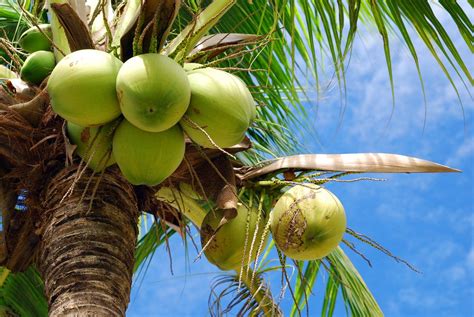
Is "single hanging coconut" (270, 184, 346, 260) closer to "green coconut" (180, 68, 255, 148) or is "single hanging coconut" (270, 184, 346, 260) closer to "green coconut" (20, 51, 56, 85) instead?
"green coconut" (180, 68, 255, 148)

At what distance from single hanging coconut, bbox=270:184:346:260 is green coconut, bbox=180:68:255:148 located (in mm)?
331

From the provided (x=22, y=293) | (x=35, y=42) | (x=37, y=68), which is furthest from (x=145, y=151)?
(x=22, y=293)

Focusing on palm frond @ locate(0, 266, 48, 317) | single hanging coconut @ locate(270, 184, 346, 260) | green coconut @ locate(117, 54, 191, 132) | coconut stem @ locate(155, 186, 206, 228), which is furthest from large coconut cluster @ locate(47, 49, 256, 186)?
palm frond @ locate(0, 266, 48, 317)

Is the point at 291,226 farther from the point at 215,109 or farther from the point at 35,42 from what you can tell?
the point at 35,42

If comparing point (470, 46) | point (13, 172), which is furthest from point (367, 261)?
point (13, 172)

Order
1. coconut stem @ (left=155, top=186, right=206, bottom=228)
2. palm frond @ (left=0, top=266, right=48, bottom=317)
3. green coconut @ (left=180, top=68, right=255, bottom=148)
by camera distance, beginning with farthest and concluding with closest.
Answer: palm frond @ (left=0, top=266, right=48, bottom=317) < coconut stem @ (left=155, top=186, right=206, bottom=228) < green coconut @ (left=180, top=68, right=255, bottom=148)

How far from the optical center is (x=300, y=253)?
7.29 ft

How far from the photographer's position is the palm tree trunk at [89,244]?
191 centimetres

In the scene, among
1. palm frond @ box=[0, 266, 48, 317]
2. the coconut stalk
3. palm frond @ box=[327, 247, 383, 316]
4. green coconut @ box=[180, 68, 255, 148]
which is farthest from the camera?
palm frond @ box=[0, 266, 48, 317]

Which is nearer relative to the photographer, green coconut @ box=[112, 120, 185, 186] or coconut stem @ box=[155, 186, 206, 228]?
green coconut @ box=[112, 120, 185, 186]

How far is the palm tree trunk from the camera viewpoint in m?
1.91

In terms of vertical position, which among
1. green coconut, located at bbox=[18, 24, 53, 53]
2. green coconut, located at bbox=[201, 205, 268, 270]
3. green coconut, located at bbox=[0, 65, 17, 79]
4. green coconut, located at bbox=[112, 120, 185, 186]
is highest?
green coconut, located at bbox=[18, 24, 53, 53]

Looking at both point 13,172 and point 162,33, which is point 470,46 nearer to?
point 162,33

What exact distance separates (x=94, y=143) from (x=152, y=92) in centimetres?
33
